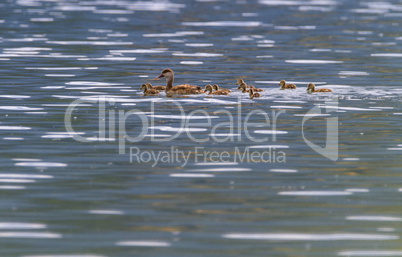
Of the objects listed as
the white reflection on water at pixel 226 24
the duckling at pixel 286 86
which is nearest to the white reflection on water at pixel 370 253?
the duckling at pixel 286 86

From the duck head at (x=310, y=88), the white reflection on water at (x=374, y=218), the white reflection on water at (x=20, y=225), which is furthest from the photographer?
the duck head at (x=310, y=88)

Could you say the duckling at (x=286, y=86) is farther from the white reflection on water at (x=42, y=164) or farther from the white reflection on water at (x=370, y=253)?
the white reflection on water at (x=370, y=253)

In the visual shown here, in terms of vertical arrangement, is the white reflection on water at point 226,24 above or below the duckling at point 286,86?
above

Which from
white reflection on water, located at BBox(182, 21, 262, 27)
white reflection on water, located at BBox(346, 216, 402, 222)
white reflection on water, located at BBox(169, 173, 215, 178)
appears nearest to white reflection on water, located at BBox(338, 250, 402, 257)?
white reflection on water, located at BBox(346, 216, 402, 222)

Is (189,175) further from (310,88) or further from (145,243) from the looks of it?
(310,88)

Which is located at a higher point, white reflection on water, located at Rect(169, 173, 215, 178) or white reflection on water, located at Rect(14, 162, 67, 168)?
white reflection on water, located at Rect(14, 162, 67, 168)

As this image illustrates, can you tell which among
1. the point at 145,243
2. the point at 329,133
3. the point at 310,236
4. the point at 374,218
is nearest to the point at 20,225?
the point at 145,243

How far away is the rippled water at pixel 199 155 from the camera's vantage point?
1141 centimetres

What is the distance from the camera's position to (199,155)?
16.1 meters

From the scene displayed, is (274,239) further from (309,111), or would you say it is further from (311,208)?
(309,111)

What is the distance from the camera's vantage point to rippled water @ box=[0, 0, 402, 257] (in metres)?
11.4

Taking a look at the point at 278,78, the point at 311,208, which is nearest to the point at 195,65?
the point at 278,78

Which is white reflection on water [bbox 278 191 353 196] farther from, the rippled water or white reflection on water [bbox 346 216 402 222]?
white reflection on water [bbox 346 216 402 222]

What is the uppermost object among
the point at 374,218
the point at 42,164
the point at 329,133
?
the point at 329,133
